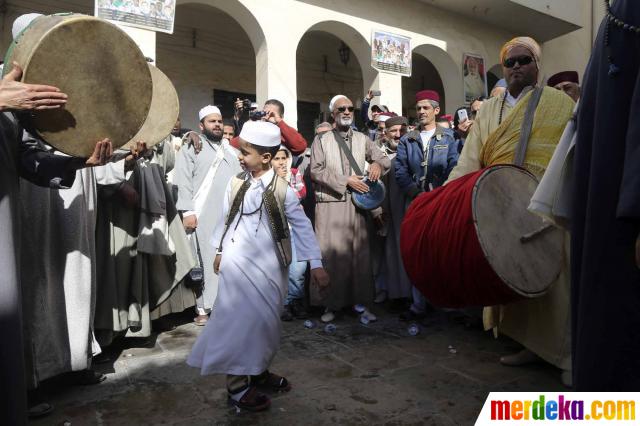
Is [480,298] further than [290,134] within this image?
No

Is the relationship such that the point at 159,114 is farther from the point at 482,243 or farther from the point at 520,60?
the point at 520,60

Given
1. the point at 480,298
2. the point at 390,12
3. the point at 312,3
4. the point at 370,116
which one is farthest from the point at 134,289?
the point at 390,12

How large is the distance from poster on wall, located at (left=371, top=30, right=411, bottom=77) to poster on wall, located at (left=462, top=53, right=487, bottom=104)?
170 centimetres

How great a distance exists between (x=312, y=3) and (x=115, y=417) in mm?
7262

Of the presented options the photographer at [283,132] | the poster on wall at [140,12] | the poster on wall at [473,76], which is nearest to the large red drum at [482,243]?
the photographer at [283,132]

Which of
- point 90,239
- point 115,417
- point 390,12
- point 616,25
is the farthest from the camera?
point 390,12

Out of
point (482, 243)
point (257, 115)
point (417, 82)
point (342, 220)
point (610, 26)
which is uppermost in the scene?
point (417, 82)

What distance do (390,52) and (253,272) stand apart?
Result: 723cm

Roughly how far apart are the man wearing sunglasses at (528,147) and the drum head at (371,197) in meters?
1.48

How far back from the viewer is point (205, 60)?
9414 millimetres

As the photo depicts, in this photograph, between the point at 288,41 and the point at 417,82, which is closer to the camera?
the point at 288,41

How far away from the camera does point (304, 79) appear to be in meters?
10.9

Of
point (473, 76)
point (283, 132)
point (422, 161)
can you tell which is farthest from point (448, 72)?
point (422, 161)

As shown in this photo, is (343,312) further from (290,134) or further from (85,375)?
(85,375)
